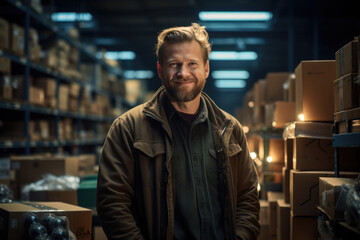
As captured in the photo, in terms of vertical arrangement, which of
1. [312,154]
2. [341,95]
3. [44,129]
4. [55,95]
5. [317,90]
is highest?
[55,95]

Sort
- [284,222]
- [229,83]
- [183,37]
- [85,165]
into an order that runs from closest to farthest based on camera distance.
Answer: [183,37] < [284,222] < [85,165] < [229,83]

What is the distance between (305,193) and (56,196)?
2.23 metres

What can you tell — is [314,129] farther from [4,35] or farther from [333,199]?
[4,35]

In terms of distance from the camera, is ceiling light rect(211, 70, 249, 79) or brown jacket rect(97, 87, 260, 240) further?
ceiling light rect(211, 70, 249, 79)

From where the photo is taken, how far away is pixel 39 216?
2572 mm

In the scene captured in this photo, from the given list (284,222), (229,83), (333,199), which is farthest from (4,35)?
(229,83)

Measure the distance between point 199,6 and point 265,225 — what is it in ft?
19.4

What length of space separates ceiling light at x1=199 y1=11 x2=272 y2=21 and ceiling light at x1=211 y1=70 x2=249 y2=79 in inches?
284

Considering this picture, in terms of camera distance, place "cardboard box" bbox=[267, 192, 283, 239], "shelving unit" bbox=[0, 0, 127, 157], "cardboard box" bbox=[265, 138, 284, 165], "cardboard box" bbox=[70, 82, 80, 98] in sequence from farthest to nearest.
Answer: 1. "cardboard box" bbox=[70, 82, 80, 98]
2. "shelving unit" bbox=[0, 0, 127, 157]
3. "cardboard box" bbox=[265, 138, 284, 165]
4. "cardboard box" bbox=[267, 192, 283, 239]

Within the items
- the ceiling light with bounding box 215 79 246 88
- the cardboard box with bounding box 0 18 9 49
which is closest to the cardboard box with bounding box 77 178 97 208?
the cardboard box with bounding box 0 18 9 49

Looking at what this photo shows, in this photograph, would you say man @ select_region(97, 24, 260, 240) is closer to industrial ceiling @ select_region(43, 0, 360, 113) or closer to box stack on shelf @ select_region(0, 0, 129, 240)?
box stack on shelf @ select_region(0, 0, 129, 240)

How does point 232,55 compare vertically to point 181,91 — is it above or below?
above

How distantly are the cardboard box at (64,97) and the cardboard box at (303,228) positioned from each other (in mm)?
4819

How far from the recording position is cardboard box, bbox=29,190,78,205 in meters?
3.72
